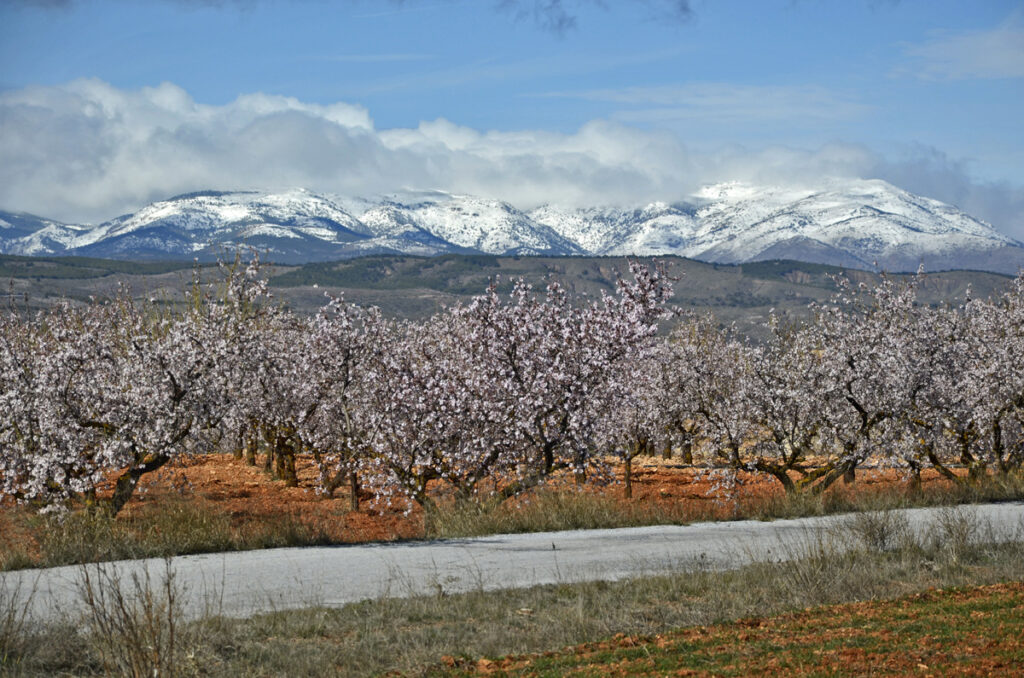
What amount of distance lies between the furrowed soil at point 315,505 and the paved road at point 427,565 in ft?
4.06

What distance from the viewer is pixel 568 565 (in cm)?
1617

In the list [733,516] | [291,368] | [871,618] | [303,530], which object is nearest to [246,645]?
[871,618]

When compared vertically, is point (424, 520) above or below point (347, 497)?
above

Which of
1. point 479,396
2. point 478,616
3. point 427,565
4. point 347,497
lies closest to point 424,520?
point 479,396

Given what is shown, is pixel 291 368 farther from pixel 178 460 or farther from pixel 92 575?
pixel 92 575

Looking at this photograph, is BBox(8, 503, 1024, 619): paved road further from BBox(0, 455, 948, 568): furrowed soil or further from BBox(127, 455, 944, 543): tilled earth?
BBox(127, 455, 944, 543): tilled earth

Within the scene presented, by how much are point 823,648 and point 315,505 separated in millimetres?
19749

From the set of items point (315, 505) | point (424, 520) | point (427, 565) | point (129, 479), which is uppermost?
point (129, 479)

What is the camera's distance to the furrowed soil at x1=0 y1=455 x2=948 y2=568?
18875 millimetres

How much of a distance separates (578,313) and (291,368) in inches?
363

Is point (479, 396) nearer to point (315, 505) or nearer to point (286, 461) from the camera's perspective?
point (315, 505)

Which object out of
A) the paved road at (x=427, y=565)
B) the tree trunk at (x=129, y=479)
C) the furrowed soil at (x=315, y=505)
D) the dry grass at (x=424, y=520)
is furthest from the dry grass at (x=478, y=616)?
the tree trunk at (x=129, y=479)

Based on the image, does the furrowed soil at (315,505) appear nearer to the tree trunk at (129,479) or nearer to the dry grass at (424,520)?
the dry grass at (424,520)

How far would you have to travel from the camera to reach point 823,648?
10234 mm
